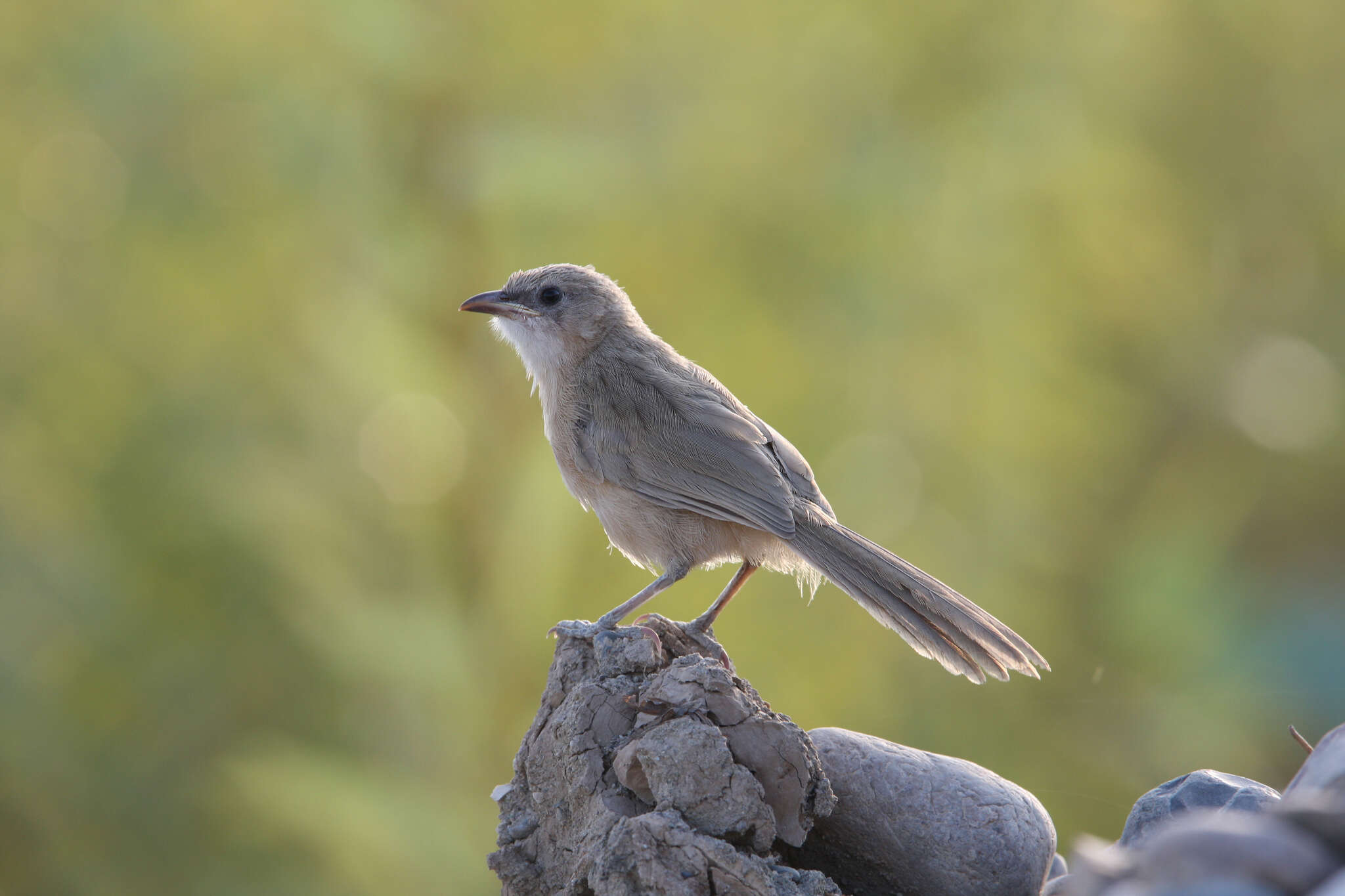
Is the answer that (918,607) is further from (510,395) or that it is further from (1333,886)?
(510,395)

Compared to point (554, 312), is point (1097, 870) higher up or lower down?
lower down

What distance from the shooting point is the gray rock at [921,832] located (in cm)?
215

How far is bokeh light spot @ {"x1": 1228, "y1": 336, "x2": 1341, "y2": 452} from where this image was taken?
5.16m

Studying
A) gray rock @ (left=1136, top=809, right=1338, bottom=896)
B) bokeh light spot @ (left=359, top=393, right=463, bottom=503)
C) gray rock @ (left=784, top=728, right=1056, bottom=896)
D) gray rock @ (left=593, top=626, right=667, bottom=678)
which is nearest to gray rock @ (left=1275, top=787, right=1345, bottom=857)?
gray rock @ (left=1136, top=809, right=1338, bottom=896)

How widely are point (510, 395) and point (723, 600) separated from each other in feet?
5.48

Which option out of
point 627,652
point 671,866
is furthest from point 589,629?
point 671,866

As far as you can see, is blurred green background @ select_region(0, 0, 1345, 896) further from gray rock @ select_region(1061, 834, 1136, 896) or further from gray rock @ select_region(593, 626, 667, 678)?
gray rock @ select_region(1061, 834, 1136, 896)

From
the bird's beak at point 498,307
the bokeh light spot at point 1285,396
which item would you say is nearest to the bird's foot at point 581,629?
the bird's beak at point 498,307

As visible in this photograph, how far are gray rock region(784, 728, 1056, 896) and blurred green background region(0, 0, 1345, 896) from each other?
5.80 feet

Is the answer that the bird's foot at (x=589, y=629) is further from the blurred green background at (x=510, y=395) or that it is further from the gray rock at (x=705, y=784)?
the blurred green background at (x=510, y=395)

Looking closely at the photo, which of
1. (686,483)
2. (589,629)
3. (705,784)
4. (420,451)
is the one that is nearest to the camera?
(705,784)

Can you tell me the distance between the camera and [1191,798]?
85.4 inches

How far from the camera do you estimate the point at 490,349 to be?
408 cm

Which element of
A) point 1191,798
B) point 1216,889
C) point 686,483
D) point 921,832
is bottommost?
point 1216,889
